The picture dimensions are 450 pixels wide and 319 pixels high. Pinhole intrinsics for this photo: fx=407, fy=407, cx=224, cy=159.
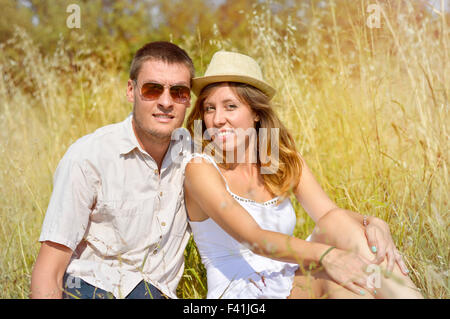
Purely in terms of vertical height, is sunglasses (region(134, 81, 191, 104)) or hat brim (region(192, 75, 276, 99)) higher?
hat brim (region(192, 75, 276, 99))

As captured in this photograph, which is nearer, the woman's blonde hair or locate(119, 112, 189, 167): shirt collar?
locate(119, 112, 189, 167): shirt collar

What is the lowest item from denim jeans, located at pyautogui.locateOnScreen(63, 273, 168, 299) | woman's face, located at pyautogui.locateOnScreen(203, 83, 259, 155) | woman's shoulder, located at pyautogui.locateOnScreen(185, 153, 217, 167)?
denim jeans, located at pyautogui.locateOnScreen(63, 273, 168, 299)

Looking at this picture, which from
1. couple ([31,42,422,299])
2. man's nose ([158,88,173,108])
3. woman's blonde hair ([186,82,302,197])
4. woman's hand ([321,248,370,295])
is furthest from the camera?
woman's blonde hair ([186,82,302,197])

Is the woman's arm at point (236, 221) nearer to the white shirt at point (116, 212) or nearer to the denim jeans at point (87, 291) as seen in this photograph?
the white shirt at point (116, 212)

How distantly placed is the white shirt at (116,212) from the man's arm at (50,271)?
0.18 ft

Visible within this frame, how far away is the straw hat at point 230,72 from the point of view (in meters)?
2.27

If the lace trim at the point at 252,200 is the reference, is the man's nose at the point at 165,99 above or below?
above

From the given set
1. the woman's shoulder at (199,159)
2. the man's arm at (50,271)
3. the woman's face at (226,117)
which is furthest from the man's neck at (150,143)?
the man's arm at (50,271)

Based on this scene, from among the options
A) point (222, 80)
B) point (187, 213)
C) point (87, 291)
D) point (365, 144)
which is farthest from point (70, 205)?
point (365, 144)

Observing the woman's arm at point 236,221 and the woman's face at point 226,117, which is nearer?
the woman's arm at point 236,221

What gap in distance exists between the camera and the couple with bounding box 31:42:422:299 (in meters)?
1.85

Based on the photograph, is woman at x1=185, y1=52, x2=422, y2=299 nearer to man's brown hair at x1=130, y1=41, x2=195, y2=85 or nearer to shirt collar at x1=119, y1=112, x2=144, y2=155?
man's brown hair at x1=130, y1=41, x2=195, y2=85

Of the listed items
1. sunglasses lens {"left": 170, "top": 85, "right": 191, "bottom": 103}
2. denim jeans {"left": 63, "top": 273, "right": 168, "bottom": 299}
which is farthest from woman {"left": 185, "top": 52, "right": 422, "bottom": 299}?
denim jeans {"left": 63, "top": 273, "right": 168, "bottom": 299}

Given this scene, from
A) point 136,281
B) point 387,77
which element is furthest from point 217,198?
point 387,77
